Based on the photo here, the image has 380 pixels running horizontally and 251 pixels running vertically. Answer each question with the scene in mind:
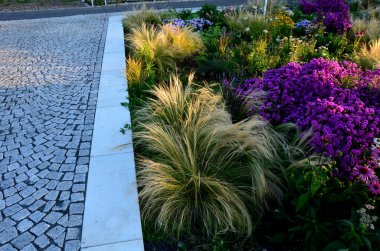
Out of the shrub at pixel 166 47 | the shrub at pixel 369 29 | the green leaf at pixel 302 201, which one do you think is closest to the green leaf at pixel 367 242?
the green leaf at pixel 302 201

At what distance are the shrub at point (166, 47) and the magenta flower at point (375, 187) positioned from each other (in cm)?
317

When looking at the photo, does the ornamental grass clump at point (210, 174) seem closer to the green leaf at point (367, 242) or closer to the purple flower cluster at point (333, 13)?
the green leaf at point (367, 242)

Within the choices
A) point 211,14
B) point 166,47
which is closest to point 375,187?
point 166,47

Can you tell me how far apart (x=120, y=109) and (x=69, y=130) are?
0.61 m

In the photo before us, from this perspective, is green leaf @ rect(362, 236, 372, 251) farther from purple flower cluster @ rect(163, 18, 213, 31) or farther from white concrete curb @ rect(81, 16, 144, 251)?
purple flower cluster @ rect(163, 18, 213, 31)

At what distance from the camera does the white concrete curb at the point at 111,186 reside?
→ 89.9 inches

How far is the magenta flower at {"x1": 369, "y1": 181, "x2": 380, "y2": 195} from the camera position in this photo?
2.22 meters

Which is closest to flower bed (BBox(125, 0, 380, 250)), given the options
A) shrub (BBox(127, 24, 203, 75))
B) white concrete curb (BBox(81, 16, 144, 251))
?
white concrete curb (BBox(81, 16, 144, 251))

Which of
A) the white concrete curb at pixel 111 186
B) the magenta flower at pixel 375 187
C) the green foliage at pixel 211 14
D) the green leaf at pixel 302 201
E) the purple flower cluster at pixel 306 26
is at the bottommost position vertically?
the white concrete curb at pixel 111 186

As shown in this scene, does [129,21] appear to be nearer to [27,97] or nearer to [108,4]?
[27,97]

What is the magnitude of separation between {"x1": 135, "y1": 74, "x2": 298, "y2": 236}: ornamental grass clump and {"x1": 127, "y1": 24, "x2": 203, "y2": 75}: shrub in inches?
81.6

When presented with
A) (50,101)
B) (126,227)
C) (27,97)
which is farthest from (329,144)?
(27,97)

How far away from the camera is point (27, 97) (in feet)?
14.2

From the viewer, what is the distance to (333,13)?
252 inches
